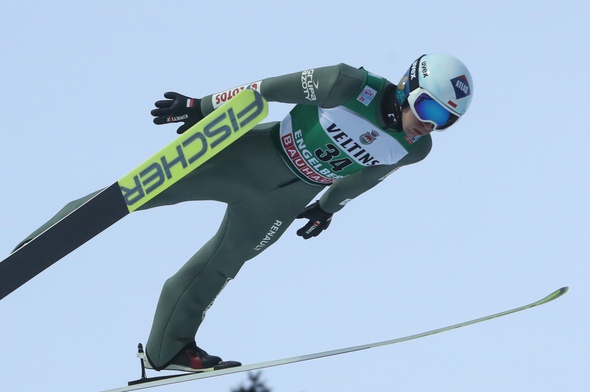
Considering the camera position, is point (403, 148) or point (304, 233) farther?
point (304, 233)

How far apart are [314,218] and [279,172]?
27.9 inches

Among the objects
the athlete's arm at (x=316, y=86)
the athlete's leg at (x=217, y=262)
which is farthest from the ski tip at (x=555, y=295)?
the athlete's arm at (x=316, y=86)

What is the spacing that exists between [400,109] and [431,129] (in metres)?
0.24

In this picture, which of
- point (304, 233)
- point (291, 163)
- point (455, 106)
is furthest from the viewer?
point (304, 233)

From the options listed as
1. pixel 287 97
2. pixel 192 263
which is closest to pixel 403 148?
pixel 287 97

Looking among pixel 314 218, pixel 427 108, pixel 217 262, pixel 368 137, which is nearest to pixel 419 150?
pixel 368 137

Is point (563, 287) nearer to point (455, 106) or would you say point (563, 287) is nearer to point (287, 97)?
point (455, 106)

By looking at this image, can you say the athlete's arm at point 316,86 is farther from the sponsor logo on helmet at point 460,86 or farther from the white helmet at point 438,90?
the sponsor logo on helmet at point 460,86

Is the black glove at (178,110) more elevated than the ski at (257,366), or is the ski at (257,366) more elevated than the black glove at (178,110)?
the black glove at (178,110)

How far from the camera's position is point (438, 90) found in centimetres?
827

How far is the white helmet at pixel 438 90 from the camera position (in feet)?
27.2

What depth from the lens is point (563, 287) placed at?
10062 millimetres

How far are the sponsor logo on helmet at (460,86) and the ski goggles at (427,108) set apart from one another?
14 cm

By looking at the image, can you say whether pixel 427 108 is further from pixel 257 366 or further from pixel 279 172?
pixel 257 366
